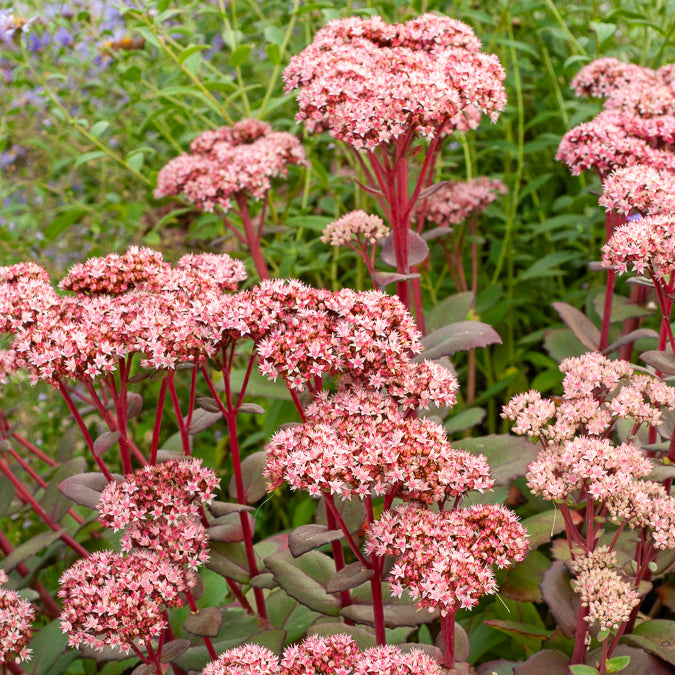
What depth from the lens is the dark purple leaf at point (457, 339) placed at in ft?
7.25

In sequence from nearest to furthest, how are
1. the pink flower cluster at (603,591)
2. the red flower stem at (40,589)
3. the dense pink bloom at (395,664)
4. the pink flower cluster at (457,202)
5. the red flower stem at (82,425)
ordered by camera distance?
the dense pink bloom at (395,664) < the pink flower cluster at (603,591) < the red flower stem at (82,425) < the red flower stem at (40,589) < the pink flower cluster at (457,202)

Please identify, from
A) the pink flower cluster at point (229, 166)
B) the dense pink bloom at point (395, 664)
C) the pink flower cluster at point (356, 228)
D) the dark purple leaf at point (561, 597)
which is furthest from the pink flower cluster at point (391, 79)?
the dense pink bloom at point (395, 664)

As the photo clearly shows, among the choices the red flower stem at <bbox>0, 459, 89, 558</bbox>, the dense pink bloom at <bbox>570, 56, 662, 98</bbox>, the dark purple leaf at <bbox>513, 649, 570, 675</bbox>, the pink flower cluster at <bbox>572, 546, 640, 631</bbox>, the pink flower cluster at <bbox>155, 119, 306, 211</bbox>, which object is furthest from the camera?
the dense pink bloom at <bbox>570, 56, 662, 98</bbox>

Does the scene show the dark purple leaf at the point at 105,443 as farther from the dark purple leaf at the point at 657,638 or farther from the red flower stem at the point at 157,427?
the dark purple leaf at the point at 657,638

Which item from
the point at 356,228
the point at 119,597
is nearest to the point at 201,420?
the point at 119,597

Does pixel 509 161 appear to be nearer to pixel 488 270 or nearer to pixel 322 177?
pixel 488 270

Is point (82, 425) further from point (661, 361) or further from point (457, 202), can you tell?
point (457, 202)

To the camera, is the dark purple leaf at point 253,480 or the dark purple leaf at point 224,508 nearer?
the dark purple leaf at point 224,508

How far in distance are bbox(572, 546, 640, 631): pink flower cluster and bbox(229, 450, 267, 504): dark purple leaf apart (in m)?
0.87

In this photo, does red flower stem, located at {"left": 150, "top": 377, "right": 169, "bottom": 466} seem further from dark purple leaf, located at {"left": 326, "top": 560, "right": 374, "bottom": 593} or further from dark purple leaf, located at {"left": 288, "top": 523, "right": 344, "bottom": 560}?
dark purple leaf, located at {"left": 326, "top": 560, "right": 374, "bottom": 593}

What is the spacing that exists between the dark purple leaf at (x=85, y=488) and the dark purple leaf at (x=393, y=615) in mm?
654

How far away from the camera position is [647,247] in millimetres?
1899

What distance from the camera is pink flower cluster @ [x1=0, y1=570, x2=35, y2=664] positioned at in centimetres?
187

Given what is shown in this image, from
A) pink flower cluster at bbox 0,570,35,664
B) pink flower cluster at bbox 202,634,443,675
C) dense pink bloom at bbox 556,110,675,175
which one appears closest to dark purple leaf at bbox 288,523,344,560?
pink flower cluster at bbox 202,634,443,675
